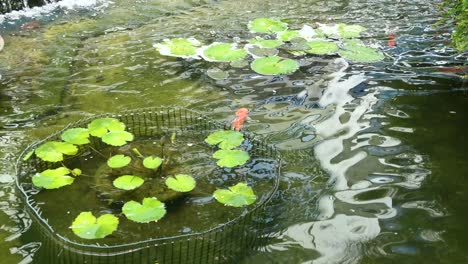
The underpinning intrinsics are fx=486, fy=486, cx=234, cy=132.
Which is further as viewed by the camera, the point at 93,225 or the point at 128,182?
the point at 128,182

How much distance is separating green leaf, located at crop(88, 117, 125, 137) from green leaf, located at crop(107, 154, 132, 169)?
301 millimetres

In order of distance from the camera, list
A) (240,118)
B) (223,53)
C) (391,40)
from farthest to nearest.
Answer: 1. (391,40)
2. (223,53)
3. (240,118)

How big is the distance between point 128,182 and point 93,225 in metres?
0.38

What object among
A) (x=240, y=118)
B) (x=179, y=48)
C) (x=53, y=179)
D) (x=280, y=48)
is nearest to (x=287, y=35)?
(x=280, y=48)

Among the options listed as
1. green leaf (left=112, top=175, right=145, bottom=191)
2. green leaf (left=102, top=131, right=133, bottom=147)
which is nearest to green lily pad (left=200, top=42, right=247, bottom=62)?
green leaf (left=102, top=131, right=133, bottom=147)

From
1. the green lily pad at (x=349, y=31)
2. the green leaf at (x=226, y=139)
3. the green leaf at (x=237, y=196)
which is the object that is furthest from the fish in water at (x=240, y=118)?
the green lily pad at (x=349, y=31)

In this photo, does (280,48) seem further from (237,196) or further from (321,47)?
(237,196)

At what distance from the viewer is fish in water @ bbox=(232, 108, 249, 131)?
3789 millimetres

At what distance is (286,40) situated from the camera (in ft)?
16.8

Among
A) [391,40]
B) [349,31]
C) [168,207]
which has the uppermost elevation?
[349,31]

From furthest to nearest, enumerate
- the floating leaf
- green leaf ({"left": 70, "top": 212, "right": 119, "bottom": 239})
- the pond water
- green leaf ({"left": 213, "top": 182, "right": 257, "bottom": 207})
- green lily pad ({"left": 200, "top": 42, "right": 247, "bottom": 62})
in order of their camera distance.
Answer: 1. the floating leaf
2. green lily pad ({"left": 200, "top": 42, "right": 247, "bottom": 62})
3. green leaf ({"left": 213, "top": 182, "right": 257, "bottom": 207})
4. the pond water
5. green leaf ({"left": 70, "top": 212, "right": 119, "bottom": 239})

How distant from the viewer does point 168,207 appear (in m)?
2.90

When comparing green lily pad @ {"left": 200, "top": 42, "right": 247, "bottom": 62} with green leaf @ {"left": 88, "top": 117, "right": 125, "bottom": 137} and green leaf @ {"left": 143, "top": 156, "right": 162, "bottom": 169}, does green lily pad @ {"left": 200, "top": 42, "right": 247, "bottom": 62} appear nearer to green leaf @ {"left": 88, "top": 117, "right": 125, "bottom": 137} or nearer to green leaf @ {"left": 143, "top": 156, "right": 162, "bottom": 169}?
green leaf @ {"left": 88, "top": 117, "right": 125, "bottom": 137}

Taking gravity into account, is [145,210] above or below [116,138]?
below
